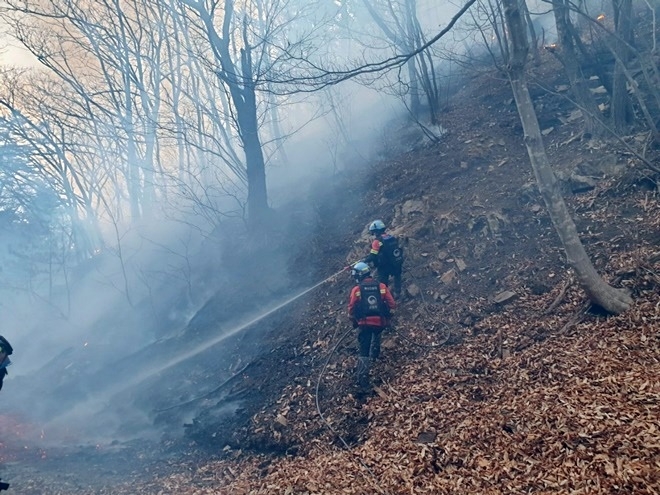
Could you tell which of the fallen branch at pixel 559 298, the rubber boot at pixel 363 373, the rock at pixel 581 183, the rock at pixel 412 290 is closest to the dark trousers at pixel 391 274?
the rock at pixel 412 290

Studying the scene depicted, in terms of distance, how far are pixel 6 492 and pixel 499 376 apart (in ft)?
27.4

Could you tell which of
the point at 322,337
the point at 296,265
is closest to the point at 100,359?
the point at 296,265

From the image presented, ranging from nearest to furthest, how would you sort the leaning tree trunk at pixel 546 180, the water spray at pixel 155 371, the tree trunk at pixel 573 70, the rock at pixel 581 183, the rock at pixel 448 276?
the leaning tree trunk at pixel 546 180 → the rock at pixel 448 276 → the rock at pixel 581 183 → the tree trunk at pixel 573 70 → the water spray at pixel 155 371

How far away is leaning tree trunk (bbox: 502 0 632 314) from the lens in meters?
6.13

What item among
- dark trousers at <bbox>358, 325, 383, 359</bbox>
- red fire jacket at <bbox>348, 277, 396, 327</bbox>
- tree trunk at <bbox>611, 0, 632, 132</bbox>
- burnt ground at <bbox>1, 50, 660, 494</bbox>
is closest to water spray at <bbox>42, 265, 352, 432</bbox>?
burnt ground at <bbox>1, 50, 660, 494</bbox>

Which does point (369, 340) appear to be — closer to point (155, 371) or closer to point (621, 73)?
point (155, 371)

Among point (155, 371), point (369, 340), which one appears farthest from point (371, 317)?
point (155, 371)

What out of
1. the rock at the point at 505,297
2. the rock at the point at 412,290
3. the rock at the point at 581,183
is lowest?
the rock at the point at 505,297

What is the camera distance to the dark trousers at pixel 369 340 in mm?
8438

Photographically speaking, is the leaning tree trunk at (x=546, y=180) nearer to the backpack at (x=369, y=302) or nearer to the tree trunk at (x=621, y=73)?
the backpack at (x=369, y=302)

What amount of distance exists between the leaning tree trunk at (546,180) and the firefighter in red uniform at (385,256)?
3.84 metres

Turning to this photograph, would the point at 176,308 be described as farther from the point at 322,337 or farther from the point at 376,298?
the point at 376,298

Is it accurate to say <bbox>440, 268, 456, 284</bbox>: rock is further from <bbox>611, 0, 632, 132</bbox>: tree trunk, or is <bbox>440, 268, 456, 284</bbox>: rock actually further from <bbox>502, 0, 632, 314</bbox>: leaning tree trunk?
<bbox>611, 0, 632, 132</bbox>: tree trunk

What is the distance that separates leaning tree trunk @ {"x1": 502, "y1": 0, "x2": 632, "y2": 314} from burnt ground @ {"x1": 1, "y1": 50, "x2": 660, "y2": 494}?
0.34 meters
